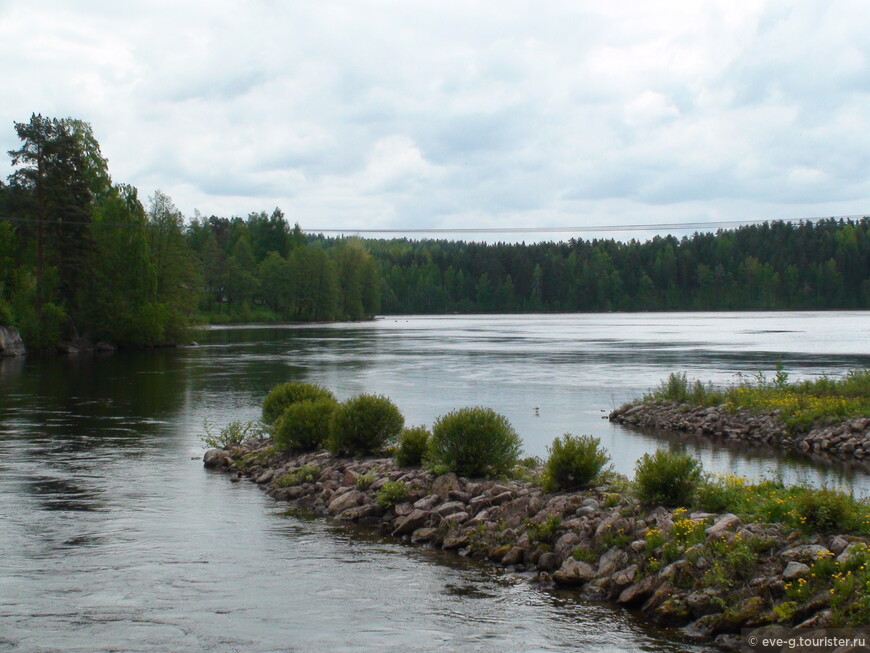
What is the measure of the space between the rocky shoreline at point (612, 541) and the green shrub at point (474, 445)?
44 centimetres

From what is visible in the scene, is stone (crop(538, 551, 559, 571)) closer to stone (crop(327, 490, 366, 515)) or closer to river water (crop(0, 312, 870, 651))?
river water (crop(0, 312, 870, 651))

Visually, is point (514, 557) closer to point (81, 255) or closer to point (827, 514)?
point (827, 514)

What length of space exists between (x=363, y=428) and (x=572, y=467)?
6.33 m

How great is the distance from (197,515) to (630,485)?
8102 mm

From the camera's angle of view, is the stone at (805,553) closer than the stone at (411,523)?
Yes

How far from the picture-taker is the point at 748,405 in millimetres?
28016

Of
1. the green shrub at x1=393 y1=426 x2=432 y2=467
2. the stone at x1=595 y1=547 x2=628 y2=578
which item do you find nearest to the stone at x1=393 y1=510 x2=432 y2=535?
the green shrub at x1=393 y1=426 x2=432 y2=467

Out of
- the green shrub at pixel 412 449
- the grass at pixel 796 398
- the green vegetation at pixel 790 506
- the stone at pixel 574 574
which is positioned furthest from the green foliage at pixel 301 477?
the grass at pixel 796 398

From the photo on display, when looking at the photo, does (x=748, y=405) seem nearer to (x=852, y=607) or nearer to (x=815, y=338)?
(x=852, y=607)

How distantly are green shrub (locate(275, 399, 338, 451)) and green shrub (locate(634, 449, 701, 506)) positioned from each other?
9.69 meters

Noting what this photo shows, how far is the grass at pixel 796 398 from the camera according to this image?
25.1 meters

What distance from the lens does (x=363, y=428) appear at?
19.7 meters

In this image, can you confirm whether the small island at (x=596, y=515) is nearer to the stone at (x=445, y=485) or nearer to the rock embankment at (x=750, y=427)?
the stone at (x=445, y=485)

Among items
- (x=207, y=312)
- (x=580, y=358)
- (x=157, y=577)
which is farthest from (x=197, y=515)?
(x=207, y=312)
